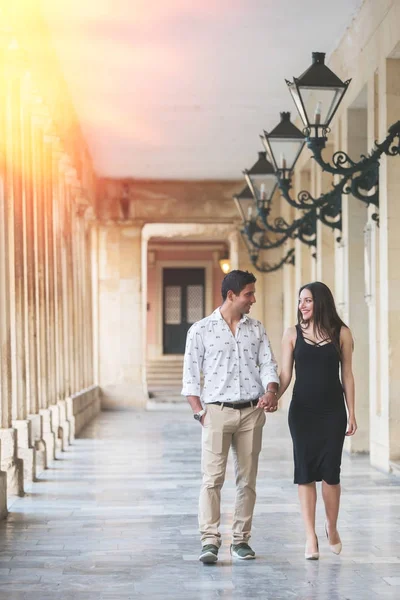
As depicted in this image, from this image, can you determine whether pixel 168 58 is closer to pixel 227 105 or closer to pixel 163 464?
pixel 227 105

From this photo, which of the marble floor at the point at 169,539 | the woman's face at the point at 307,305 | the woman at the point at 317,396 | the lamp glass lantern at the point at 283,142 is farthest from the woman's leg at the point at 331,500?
the lamp glass lantern at the point at 283,142

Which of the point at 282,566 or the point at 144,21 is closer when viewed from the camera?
the point at 282,566

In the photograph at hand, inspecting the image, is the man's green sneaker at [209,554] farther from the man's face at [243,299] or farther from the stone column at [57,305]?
the stone column at [57,305]

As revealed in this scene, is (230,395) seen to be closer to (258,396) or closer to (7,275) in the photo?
(258,396)

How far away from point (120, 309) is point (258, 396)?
13070 millimetres

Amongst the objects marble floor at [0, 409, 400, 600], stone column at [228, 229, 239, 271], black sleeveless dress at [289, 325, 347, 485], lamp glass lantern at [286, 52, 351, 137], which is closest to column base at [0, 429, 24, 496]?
marble floor at [0, 409, 400, 600]

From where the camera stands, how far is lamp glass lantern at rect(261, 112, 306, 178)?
334 inches

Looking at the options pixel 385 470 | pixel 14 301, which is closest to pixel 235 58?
pixel 14 301

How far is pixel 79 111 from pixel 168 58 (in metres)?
2.45

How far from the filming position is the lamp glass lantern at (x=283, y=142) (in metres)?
8.48

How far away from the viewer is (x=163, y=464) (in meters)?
9.41

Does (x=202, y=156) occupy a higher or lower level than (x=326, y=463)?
higher

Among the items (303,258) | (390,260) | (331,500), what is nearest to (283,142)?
(390,260)

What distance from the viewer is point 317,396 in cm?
500
